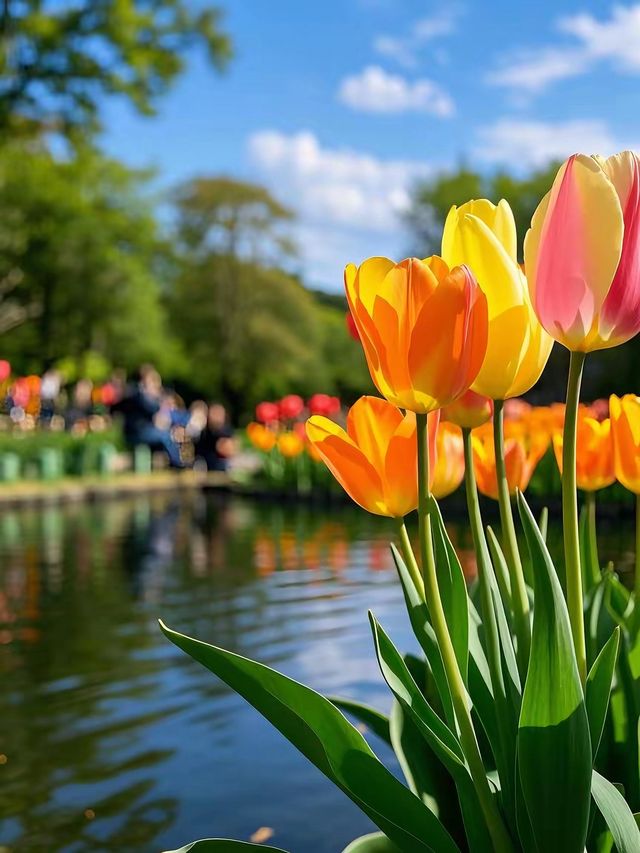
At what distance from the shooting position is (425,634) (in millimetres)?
1544

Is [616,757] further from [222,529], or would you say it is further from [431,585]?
[222,529]

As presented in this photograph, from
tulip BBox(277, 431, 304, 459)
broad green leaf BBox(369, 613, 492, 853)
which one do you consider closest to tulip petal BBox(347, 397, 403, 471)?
broad green leaf BBox(369, 613, 492, 853)

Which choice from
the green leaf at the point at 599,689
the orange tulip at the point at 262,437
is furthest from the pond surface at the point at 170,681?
the orange tulip at the point at 262,437

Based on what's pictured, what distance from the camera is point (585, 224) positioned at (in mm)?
1294

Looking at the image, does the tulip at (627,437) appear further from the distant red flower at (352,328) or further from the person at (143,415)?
the person at (143,415)

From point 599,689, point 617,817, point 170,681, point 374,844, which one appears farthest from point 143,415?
point 617,817

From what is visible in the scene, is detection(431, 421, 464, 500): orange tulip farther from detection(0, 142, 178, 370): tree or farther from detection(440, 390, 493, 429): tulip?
detection(0, 142, 178, 370): tree

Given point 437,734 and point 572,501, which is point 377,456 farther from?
point 437,734

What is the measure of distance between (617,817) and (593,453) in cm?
85

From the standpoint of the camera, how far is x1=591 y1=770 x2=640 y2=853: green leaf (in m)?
1.26

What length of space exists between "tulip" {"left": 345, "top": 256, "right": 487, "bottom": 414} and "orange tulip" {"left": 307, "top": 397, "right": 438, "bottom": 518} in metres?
0.14

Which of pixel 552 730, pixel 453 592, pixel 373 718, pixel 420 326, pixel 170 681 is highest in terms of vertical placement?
pixel 420 326

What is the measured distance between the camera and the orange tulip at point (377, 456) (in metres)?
1.49

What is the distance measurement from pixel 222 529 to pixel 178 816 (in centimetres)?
874
